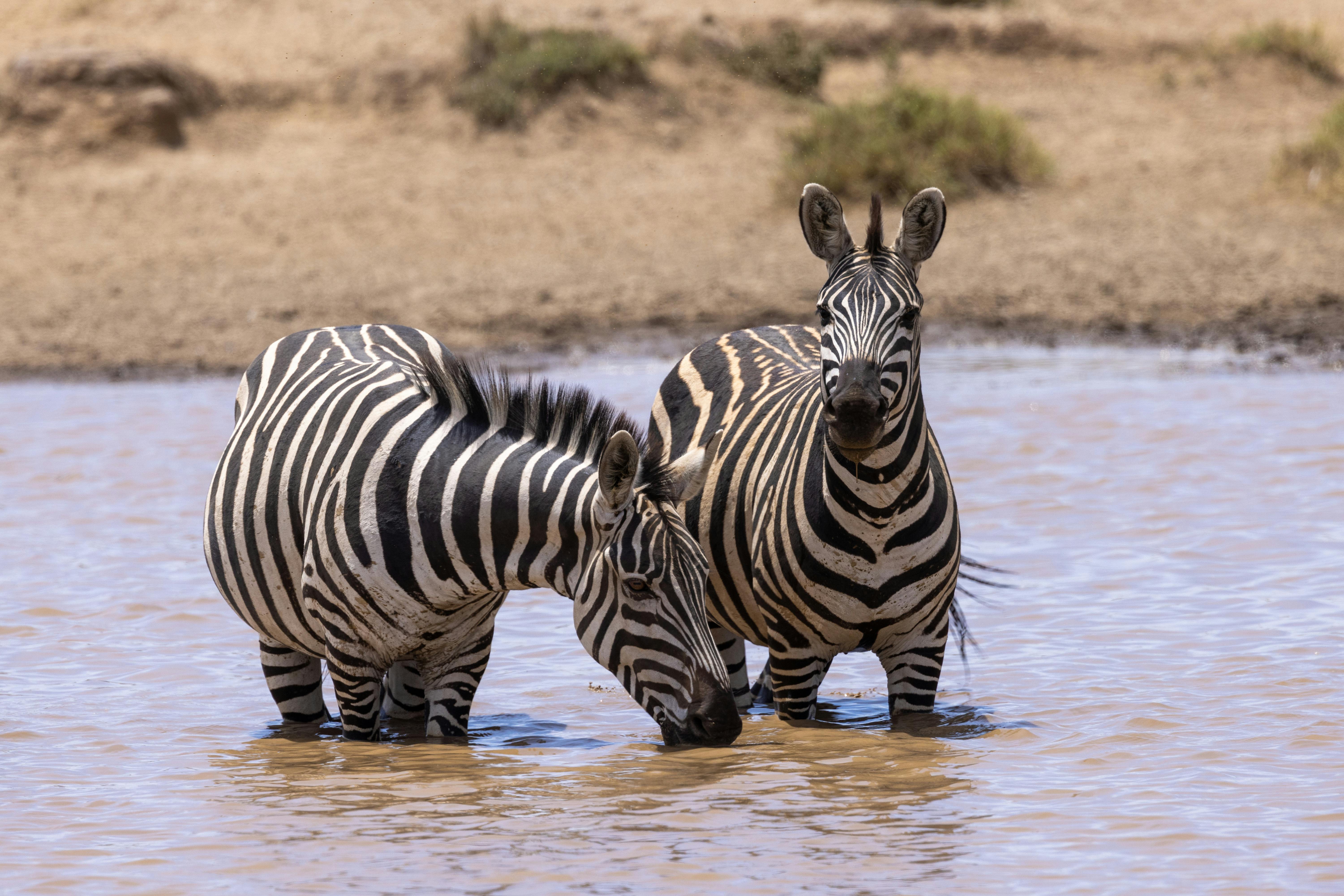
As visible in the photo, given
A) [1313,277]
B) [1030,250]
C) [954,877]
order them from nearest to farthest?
[954,877] → [1313,277] → [1030,250]

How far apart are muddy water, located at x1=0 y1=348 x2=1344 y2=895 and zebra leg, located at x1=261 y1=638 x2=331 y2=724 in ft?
0.37

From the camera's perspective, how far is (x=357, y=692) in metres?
5.43

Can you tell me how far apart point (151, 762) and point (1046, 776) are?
306cm

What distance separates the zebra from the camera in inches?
191

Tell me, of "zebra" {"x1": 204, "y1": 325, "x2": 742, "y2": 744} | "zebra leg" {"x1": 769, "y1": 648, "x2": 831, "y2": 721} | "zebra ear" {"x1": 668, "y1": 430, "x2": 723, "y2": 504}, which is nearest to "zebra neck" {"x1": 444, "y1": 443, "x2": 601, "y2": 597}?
"zebra" {"x1": 204, "y1": 325, "x2": 742, "y2": 744}

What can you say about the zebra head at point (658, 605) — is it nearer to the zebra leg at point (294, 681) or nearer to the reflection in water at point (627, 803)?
the reflection in water at point (627, 803)

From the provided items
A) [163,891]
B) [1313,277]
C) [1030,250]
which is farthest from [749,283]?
[163,891]

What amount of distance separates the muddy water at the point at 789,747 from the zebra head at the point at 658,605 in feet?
1.12

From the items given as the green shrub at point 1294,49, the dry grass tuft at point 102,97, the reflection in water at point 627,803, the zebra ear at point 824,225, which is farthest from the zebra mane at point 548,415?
the green shrub at point 1294,49

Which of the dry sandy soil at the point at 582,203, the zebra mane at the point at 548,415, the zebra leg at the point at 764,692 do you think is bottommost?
the zebra leg at the point at 764,692

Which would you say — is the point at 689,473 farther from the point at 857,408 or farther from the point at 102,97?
the point at 102,97

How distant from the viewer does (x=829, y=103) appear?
848 inches

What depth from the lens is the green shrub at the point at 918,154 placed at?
18.2m

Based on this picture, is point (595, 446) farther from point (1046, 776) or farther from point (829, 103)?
point (829, 103)
